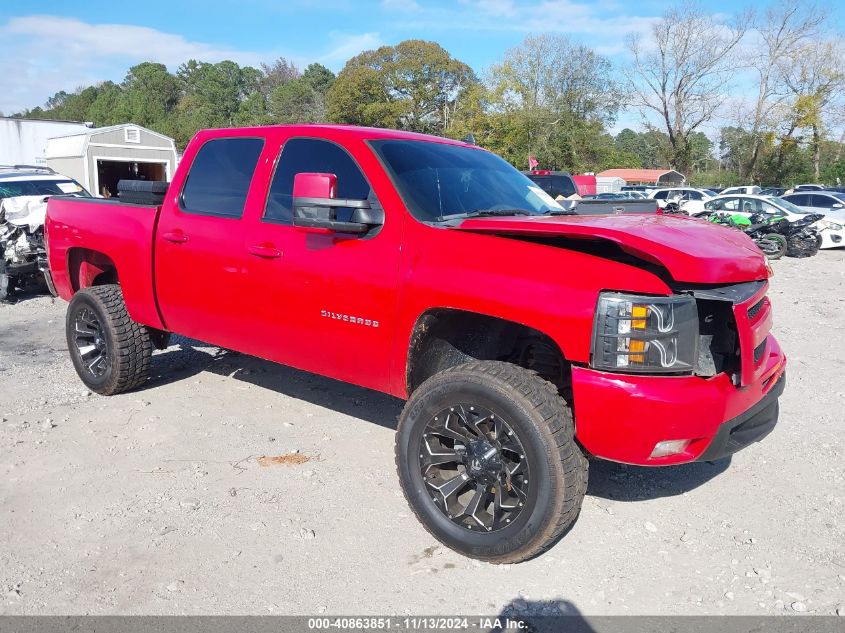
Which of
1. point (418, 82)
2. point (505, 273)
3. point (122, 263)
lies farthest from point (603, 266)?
point (418, 82)

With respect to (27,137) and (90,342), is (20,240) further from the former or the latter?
(27,137)

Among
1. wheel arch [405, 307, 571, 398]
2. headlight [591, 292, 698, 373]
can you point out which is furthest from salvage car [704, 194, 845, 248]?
headlight [591, 292, 698, 373]

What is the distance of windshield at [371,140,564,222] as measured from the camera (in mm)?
3650

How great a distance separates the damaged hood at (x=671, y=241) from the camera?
2.79 meters

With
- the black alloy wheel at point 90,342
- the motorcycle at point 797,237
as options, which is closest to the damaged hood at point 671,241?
the black alloy wheel at point 90,342

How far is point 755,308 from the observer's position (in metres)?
3.23

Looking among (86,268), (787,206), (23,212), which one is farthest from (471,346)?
(787,206)

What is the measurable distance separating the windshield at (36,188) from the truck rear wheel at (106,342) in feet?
22.1

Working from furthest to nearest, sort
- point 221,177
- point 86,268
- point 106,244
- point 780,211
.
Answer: point 780,211, point 86,268, point 106,244, point 221,177

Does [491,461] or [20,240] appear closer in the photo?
[491,461]

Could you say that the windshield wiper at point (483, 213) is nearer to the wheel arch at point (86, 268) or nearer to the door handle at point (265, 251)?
the door handle at point (265, 251)

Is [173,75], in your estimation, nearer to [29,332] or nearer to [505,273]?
[29,332]

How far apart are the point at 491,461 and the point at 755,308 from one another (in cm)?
148

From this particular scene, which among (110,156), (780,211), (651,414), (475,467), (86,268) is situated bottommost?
(475,467)
